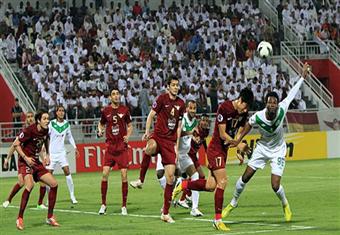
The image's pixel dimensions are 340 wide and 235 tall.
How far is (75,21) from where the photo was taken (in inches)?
1864

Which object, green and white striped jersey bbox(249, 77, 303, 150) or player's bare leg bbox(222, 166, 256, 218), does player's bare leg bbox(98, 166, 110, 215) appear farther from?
green and white striped jersey bbox(249, 77, 303, 150)

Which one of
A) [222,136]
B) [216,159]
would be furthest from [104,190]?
[222,136]

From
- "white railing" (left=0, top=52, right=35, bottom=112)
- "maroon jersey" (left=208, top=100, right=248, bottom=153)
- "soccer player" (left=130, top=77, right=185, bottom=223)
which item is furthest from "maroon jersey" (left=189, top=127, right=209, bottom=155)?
"white railing" (left=0, top=52, right=35, bottom=112)

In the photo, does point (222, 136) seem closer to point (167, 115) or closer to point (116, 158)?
point (167, 115)

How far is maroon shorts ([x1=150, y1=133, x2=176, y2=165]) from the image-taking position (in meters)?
20.3

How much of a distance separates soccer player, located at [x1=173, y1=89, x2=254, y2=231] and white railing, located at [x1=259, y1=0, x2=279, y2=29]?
3472 centimetres

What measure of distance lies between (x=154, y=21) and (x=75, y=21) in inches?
158

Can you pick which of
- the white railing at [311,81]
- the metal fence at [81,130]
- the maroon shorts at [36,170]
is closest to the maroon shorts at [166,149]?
the maroon shorts at [36,170]

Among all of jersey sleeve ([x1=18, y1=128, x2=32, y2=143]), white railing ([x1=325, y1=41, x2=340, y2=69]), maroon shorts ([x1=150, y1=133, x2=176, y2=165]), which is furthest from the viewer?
white railing ([x1=325, y1=41, x2=340, y2=69])

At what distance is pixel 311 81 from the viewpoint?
1962 inches

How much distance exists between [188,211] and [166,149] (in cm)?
236

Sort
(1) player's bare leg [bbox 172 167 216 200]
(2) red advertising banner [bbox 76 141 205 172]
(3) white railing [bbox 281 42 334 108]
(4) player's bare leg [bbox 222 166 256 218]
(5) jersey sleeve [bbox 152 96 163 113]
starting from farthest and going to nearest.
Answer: (3) white railing [bbox 281 42 334 108] < (2) red advertising banner [bbox 76 141 205 172] < (5) jersey sleeve [bbox 152 96 163 113] < (4) player's bare leg [bbox 222 166 256 218] < (1) player's bare leg [bbox 172 167 216 200]

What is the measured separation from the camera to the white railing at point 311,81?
49.4 m

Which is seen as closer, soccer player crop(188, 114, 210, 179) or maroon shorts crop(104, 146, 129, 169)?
maroon shorts crop(104, 146, 129, 169)
